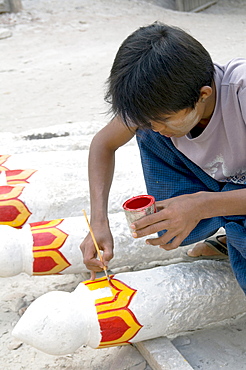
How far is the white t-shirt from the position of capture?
5.18 feet

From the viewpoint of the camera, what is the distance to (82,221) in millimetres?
2018

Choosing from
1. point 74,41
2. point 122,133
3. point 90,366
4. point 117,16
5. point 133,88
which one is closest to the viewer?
point 133,88

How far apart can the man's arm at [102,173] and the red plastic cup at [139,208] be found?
26 cm

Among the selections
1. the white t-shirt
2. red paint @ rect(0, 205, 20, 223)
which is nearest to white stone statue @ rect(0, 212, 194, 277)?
red paint @ rect(0, 205, 20, 223)

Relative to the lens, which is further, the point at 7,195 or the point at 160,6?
the point at 160,6

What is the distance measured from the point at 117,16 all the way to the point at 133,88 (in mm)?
7107

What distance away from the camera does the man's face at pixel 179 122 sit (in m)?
1.47

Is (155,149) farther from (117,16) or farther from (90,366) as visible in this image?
(117,16)

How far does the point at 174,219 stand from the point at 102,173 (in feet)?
1.63

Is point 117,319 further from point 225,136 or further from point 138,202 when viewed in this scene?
point 225,136

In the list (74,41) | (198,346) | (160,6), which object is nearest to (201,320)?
(198,346)

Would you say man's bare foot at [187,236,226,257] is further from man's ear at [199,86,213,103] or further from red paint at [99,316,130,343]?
man's ear at [199,86,213,103]

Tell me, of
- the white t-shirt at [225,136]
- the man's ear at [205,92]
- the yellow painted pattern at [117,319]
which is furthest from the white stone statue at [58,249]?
the man's ear at [205,92]

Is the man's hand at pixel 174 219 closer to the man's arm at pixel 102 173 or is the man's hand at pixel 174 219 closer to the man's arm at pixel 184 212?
the man's arm at pixel 184 212
